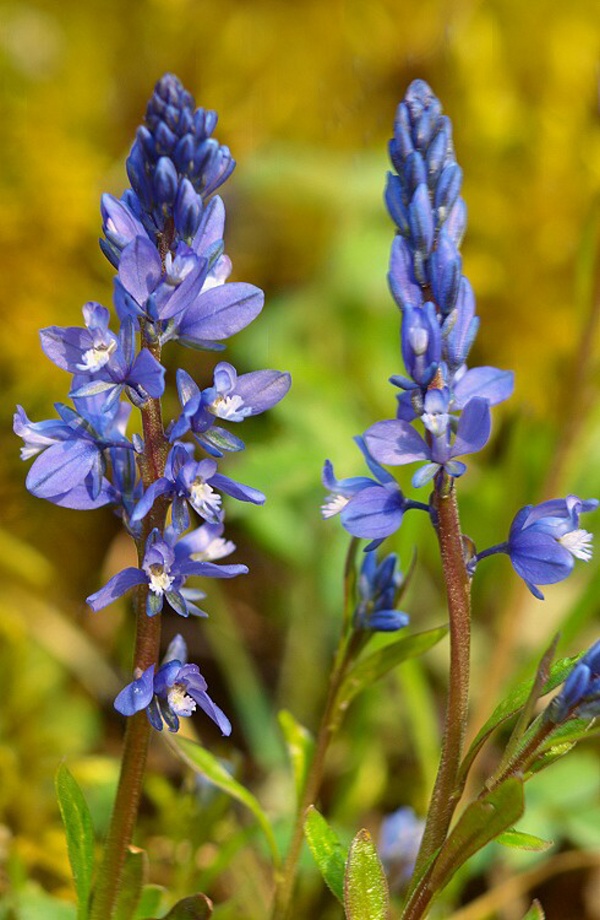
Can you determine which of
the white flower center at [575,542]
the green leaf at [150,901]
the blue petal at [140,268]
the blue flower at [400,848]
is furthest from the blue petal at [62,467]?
the blue flower at [400,848]

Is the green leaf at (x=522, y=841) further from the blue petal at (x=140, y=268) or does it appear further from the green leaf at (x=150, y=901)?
the blue petal at (x=140, y=268)

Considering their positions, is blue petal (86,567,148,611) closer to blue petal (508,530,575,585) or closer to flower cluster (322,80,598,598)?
flower cluster (322,80,598,598)

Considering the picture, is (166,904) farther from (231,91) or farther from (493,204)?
(231,91)

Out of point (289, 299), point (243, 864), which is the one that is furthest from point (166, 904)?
point (289, 299)

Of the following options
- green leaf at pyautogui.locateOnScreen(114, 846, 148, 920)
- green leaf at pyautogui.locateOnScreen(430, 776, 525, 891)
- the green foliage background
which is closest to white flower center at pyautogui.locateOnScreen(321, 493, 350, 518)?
green leaf at pyautogui.locateOnScreen(430, 776, 525, 891)

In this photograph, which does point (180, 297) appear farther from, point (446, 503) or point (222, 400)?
point (446, 503)

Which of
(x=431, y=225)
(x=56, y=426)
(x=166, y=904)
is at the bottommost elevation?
(x=166, y=904)
